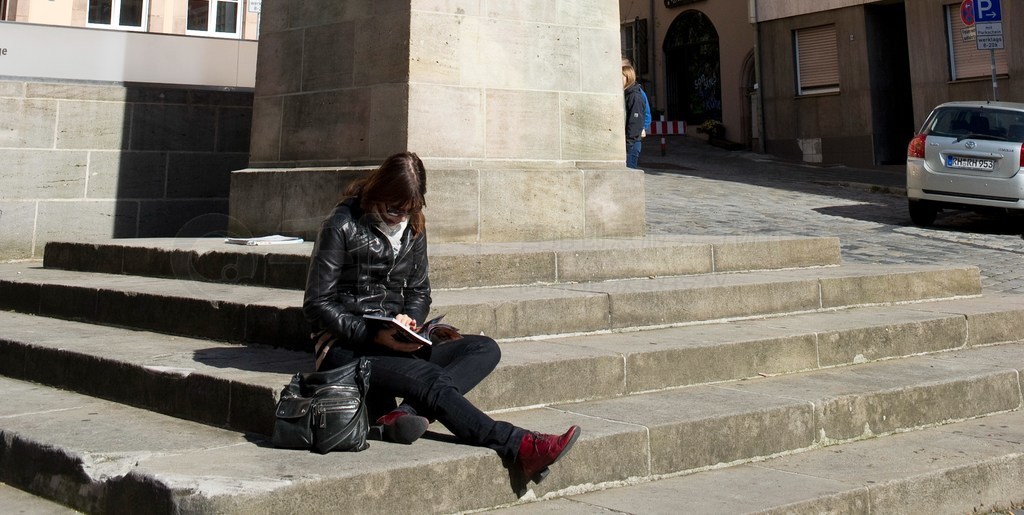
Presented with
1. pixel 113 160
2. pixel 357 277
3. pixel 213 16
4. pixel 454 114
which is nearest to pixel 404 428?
Answer: pixel 357 277

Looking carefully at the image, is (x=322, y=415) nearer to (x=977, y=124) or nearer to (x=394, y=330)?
(x=394, y=330)

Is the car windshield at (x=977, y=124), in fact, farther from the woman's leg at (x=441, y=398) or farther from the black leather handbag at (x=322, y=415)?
the black leather handbag at (x=322, y=415)

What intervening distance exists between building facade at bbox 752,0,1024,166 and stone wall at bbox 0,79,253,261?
54.0ft

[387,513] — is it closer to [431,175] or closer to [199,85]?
[431,175]

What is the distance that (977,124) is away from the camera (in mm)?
14266

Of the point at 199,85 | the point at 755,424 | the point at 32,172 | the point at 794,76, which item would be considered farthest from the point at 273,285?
the point at 794,76

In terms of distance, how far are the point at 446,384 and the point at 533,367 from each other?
28.3 inches

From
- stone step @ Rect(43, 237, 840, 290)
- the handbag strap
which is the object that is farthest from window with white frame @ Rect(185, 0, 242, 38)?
the handbag strap

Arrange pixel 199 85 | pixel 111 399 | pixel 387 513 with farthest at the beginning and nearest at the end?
pixel 199 85, pixel 111 399, pixel 387 513

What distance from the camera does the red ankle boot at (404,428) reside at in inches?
164

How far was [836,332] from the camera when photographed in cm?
618

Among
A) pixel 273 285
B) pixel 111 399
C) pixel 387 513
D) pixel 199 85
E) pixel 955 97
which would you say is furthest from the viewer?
pixel 955 97

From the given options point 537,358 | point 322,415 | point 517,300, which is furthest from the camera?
point 517,300

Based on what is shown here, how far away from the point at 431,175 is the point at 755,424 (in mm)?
3391
